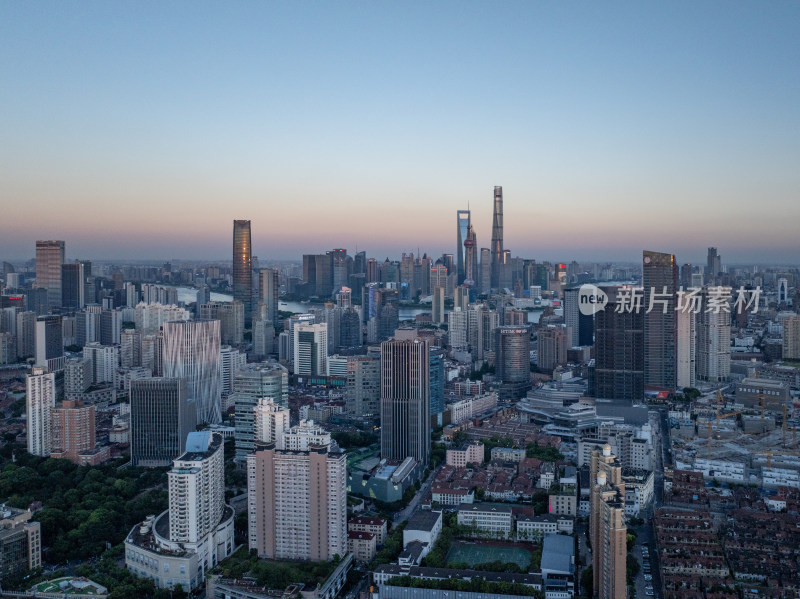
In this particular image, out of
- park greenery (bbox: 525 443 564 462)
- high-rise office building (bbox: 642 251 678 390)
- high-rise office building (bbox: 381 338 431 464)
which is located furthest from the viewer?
high-rise office building (bbox: 642 251 678 390)

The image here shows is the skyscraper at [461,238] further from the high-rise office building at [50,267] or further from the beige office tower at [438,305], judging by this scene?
the high-rise office building at [50,267]

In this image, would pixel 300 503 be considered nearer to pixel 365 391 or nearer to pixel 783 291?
pixel 365 391

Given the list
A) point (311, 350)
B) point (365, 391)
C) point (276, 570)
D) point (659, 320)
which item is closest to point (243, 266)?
point (311, 350)

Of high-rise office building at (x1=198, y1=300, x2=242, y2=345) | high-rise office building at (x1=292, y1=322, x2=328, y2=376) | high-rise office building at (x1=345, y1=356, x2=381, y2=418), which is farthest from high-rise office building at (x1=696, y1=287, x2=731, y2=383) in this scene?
high-rise office building at (x1=198, y1=300, x2=242, y2=345)

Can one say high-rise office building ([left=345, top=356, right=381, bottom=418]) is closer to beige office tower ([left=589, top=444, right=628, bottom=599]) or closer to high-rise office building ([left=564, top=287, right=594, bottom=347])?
beige office tower ([left=589, top=444, right=628, bottom=599])

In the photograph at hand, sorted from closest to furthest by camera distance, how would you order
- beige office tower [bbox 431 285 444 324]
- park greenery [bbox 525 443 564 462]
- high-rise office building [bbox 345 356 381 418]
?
park greenery [bbox 525 443 564 462], high-rise office building [bbox 345 356 381 418], beige office tower [bbox 431 285 444 324]

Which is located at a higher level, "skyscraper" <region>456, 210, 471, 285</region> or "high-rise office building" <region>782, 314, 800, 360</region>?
"skyscraper" <region>456, 210, 471, 285</region>

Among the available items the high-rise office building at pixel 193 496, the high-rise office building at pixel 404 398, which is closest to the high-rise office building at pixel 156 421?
the high-rise office building at pixel 404 398
